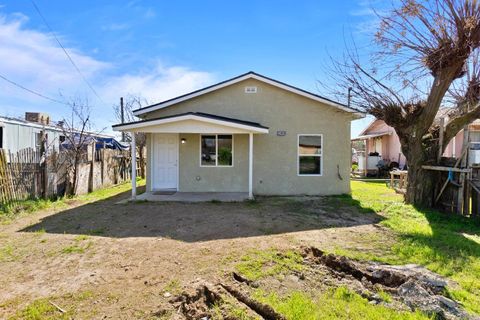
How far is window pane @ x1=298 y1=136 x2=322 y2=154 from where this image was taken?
38.4ft

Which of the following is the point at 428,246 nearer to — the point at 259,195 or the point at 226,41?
the point at 259,195

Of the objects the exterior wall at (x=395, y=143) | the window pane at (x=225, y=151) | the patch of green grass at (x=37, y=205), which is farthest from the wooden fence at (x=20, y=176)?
the exterior wall at (x=395, y=143)

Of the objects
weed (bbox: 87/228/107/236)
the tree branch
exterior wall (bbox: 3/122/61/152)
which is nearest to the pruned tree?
the tree branch

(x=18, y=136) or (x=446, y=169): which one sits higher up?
(x=18, y=136)

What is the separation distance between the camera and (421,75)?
9.30 m

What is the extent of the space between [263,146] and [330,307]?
862 cm

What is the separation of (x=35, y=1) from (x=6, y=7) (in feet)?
4.00

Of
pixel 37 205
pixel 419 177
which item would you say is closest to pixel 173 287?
pixel 37 205

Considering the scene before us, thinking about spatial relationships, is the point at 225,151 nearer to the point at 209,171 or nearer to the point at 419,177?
the point at 209,171

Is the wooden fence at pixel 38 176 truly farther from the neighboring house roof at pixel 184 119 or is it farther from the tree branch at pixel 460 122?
the tree branch at pixel 460 122

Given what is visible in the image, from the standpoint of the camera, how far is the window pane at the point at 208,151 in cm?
1166

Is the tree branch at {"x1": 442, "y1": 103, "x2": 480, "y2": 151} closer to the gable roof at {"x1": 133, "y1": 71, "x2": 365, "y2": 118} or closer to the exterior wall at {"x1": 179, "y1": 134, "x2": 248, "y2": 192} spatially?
the gable roof at {"x1": 133, "y1": 71, "x2": 365, "y2": 118}

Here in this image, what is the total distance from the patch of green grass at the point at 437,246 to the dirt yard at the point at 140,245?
423 mm

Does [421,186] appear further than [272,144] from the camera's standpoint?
No
